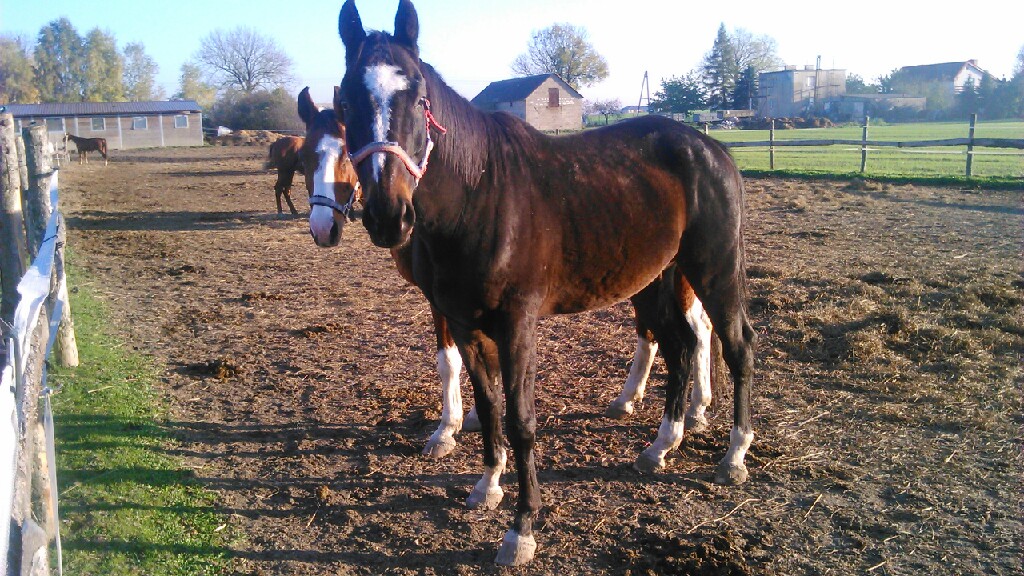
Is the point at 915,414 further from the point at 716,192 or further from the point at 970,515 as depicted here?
the point at 716,192

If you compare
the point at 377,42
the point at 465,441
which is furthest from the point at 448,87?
the point at 465,441

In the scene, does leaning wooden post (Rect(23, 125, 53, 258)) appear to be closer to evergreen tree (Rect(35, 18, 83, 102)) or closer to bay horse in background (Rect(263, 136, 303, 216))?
bay horse in background (Rect(263, 136, 303, 216))

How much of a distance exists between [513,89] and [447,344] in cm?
3620

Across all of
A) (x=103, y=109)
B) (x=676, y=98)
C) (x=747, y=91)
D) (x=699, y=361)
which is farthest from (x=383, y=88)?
(x=103, y=109)

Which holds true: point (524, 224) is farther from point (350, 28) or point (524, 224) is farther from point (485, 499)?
point (485, 499)

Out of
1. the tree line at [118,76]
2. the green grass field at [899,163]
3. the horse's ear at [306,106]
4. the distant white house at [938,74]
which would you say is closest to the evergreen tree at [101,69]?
the tree line at [118,76]

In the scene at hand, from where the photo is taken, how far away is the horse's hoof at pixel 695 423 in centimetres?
437

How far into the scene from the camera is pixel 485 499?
138 inches

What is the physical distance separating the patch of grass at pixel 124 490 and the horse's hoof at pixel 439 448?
1204mm

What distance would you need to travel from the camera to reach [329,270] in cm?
930

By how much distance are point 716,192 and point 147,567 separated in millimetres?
3343

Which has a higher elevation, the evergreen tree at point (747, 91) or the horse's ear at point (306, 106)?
the evergreen tree at point (747, 91)

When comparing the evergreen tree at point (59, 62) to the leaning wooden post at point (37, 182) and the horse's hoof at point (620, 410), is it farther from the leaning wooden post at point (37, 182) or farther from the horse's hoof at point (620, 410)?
the horse's hoof at point (620, 410)

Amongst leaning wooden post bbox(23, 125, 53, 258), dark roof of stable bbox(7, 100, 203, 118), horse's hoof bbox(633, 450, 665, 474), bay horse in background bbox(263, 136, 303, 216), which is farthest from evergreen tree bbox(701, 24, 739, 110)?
horse's hoof bbox(633, 450, 665, 474)
